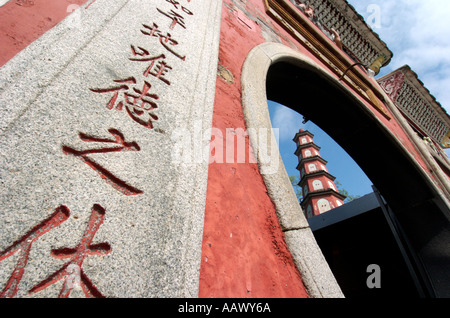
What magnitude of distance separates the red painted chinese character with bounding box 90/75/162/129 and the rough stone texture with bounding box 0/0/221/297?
0.02 meters

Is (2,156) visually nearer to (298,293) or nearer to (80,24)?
(80,24)

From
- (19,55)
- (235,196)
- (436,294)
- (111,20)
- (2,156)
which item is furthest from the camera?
(436,294)

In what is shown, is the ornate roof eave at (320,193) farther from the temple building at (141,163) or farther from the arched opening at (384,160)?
the temple building at (141,163)

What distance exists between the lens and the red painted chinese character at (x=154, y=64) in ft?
3.44

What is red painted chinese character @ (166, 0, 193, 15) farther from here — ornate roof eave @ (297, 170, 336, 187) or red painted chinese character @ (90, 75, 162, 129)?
ornate roof eave @ (297, 170, 336, 187)

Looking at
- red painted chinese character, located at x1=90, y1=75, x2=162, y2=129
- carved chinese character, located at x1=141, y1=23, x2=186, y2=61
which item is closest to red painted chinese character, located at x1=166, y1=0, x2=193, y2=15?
carved chinese character, located at x1=141, y1=23, x2=186, y2=61

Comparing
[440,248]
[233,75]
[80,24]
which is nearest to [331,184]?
[440,248]

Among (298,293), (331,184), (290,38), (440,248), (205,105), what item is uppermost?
(290,38)

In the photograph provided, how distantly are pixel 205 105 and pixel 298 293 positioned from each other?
0.88 m

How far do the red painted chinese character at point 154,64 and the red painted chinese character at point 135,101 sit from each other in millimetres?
109

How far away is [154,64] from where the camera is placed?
109 cm

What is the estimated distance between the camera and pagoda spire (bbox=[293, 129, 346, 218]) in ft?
37.4

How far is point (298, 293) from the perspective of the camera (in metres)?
0.85

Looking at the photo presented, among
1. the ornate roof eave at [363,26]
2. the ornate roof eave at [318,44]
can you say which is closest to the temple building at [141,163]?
the ornate roof eave at [318,44]
